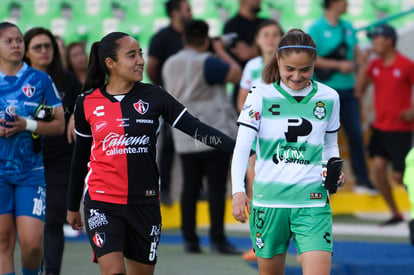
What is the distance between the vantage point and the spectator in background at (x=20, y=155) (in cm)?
590

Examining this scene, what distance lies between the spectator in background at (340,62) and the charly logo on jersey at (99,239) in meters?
5.77

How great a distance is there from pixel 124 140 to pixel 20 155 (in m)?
1.25

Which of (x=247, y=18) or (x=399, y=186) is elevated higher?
(x=247, y=18)

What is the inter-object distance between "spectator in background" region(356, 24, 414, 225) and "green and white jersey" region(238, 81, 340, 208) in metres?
5.48

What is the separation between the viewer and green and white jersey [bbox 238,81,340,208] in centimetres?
495

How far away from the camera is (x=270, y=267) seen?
5.01 m

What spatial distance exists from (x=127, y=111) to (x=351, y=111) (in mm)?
5934

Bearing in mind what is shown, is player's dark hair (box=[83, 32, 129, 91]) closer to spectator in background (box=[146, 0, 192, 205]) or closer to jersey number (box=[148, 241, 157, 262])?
jersey number (box=[148, 241, 157, 262])

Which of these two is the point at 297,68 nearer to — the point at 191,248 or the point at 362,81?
the point at 191,248

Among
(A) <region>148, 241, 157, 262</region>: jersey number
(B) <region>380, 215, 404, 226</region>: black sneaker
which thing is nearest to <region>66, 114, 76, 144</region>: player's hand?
(A) <region>148, 241, 157, 262</region>: jersey number

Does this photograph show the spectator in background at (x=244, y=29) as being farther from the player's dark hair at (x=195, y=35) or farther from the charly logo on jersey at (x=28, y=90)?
the charly logo on jersey at (x=28, y=90)

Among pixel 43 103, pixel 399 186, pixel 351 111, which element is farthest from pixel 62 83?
pixel 399 186

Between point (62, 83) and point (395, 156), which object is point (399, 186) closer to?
point (395, 156)

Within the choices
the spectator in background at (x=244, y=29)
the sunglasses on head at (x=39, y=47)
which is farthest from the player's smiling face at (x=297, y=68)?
the spectator in background at (x=244, y=29)
